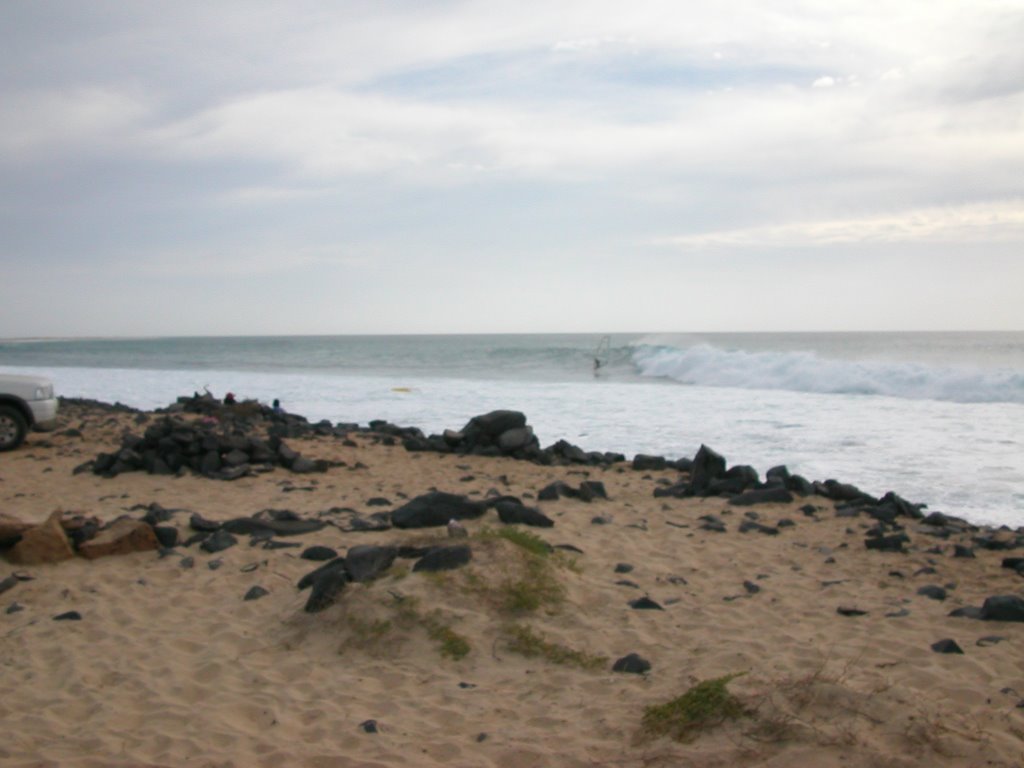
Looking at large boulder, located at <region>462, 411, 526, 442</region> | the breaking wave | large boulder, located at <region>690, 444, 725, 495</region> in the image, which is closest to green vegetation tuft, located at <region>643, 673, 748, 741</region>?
large boulder, located at <region>690, 444, 725, 495</region>

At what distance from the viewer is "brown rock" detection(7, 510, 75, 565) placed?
7.47 meters

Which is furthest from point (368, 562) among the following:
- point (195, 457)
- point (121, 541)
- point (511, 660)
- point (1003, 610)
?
point (195, 457)

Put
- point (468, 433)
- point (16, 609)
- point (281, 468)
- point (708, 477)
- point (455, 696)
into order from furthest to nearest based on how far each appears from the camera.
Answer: point (468, 433), point (281, 468), point (708, 477), point (16, 609), point (455, 696)

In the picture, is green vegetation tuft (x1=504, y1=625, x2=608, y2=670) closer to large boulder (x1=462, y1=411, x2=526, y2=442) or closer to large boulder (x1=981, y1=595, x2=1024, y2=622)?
large boulder (x1=981, y1=595, x2=1024, y2=622)

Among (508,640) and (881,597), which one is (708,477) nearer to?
(881,597)

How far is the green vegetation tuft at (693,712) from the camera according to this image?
4246 mm

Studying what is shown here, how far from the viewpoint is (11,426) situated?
1450 centimetres

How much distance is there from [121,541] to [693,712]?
567cm

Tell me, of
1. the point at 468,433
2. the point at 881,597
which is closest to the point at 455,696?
the point at 881,597

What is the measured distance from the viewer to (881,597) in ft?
22.2

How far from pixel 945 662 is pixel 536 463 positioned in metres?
9.01

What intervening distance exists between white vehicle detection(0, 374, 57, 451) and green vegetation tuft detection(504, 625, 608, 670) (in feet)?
39.3

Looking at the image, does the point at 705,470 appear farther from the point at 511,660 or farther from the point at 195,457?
the point at 195,457

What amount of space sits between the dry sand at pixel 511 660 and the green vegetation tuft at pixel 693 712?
58 mm
